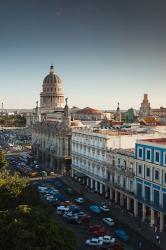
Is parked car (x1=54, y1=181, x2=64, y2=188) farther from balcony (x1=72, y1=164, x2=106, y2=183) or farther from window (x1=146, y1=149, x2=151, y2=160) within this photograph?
window (x1=146, y1=149, x2=151, y2=160)

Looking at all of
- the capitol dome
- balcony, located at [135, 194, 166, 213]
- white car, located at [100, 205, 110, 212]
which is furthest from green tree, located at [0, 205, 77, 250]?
the capitol dome

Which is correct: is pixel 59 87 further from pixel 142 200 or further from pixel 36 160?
pixel 142 200

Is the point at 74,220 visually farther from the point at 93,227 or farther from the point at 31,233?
the point at 31,233

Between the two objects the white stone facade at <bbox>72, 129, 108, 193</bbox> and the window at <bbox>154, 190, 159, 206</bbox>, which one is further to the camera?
the white stone facade at <bbox>72, 129, 108, 193</bbox>

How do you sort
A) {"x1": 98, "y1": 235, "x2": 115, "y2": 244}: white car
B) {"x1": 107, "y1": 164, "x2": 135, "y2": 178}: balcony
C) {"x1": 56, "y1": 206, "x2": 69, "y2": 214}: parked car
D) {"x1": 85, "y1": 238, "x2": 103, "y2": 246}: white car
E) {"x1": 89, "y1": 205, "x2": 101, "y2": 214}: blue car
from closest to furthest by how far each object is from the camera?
{"x1": 85, "y1": 238, "x2": 103, "y2": 246}: white car < {"x1": 98, "y1": 235, "x2": 115, "y2": 244}: white car < {"x1": 56, "y1": 206, "x2": 69, "y2": 214}: parked car < {"x1": 89, "y1": 205, "x2": 101, "y2": 214}: blue car < {"x1": 107, "y1": 164, "x2": 135, "y2": 178}: balcony

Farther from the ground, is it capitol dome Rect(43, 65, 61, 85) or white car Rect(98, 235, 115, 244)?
capitol dome Rect(43, 65, 61, 85)

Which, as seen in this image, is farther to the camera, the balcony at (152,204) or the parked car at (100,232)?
the balcony at (152,204)

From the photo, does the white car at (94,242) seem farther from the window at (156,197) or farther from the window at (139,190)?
the window at (139,190)

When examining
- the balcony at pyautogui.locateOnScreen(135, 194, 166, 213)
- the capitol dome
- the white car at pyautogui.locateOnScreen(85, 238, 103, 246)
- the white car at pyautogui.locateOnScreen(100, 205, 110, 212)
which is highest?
the capitol dome

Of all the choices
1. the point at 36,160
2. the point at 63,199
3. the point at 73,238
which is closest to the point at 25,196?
the point at 73,238

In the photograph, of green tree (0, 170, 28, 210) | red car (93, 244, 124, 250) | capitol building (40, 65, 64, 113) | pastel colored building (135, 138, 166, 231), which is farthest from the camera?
capitol building (40, 65, 64, 113)

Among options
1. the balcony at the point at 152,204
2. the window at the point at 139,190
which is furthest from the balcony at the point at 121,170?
the balcony at the point at 152,204
